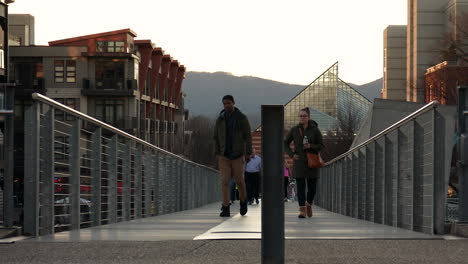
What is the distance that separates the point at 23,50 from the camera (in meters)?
68.7

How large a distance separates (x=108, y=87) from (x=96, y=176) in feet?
202

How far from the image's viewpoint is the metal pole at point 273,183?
4.04 m

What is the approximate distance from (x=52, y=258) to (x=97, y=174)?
4.08m

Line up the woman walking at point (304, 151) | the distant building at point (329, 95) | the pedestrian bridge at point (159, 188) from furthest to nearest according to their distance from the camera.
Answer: the distant building at point (329, 95) < the woman walking at point (304, 151) < the pedestrian bridge at point (159, 188)

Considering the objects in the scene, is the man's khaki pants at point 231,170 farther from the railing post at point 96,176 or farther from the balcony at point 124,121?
the balcony at point 124,121

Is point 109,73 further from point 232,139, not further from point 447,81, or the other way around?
point 232,139

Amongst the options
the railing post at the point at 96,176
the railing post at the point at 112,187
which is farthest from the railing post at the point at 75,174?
the railing post at the point at 112,187

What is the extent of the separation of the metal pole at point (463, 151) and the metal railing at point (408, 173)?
0.17 meters

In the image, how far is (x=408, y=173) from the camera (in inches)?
384

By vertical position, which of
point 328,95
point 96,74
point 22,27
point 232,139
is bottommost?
point 232,139

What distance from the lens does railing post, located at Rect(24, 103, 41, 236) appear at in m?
7.44

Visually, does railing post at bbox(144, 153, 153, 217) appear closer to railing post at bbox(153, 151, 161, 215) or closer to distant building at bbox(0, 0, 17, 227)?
railing post at bbox(153, 151, 161, 215)

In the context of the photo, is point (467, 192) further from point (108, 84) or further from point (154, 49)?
point (154, 49)

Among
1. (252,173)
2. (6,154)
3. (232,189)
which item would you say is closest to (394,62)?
(232,189)
